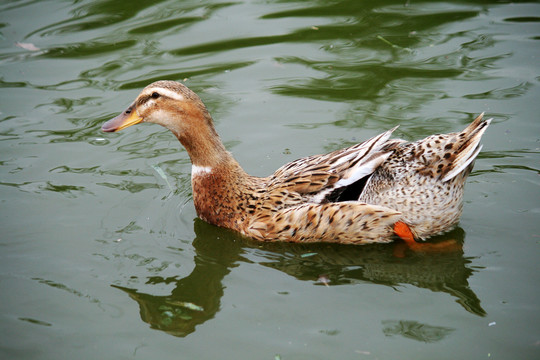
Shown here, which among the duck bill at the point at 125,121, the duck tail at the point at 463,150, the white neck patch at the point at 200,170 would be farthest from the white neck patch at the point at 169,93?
the duck tail at the point at 463,150

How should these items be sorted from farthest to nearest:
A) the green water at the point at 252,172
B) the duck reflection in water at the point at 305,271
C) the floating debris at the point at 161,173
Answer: the floating debris at the point at 161,173 < the duck reflection in water at the point at 305,271 < the green water at the point at 252,172

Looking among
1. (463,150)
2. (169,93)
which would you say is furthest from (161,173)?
(463,150)

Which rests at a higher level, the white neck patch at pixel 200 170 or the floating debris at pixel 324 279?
the white neck patch at pixel 200 170

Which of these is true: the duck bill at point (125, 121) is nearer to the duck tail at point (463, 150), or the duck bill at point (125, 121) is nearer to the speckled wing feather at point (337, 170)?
the speckled wing feather at point (337, 170)

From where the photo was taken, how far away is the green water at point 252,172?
5016mm

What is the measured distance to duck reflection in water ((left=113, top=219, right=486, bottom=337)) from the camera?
17.4 ft

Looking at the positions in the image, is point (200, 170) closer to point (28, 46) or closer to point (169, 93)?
point (169, 93)

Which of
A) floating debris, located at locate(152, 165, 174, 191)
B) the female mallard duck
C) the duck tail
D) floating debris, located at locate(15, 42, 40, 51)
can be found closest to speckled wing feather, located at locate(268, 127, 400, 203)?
the female mallard duck

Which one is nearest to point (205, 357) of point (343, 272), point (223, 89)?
point (343, 272)

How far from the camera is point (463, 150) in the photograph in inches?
225

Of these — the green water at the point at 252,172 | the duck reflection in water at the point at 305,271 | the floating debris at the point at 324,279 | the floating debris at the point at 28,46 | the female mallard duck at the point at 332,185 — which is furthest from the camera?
the floating debris at the point at 28,46

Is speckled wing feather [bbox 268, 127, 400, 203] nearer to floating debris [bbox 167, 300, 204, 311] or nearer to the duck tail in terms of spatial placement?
the duck tail

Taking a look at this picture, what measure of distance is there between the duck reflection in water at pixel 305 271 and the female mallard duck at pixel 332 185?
132mm

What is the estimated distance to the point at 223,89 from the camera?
8.77 m
